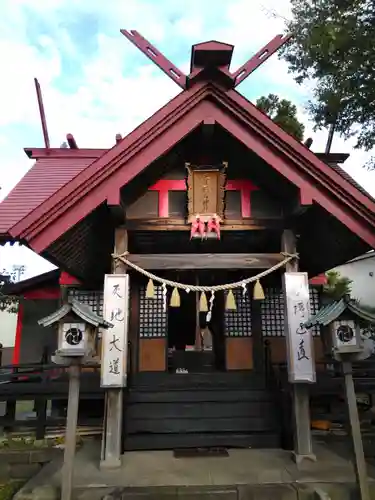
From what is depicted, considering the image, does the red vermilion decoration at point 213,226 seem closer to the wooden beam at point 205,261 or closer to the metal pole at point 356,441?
the wooden beam at point 205,261

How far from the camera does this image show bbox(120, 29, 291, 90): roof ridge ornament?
6090 mm

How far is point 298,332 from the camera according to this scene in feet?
21.2

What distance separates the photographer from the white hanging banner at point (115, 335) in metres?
6.25

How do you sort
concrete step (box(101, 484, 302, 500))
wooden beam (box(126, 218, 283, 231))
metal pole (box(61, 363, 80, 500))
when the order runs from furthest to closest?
1. wooden beam (box(126, 218, 283, 231))
2. concrete step (box(101, 484, 302, 500))
3. metal pole (box(61, 363, 80, 500))

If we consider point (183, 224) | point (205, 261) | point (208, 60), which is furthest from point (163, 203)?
point (208, 60)

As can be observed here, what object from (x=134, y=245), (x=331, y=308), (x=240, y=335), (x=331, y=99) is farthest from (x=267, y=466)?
(x=331, y=99)

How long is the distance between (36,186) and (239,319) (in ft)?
19.2

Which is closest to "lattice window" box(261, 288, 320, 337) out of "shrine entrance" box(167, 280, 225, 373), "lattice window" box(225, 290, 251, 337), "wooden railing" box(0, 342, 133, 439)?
"lattice window" box(225, 290, 251, 337)

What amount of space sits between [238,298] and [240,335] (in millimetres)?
922

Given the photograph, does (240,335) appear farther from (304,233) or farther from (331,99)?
(331,99)

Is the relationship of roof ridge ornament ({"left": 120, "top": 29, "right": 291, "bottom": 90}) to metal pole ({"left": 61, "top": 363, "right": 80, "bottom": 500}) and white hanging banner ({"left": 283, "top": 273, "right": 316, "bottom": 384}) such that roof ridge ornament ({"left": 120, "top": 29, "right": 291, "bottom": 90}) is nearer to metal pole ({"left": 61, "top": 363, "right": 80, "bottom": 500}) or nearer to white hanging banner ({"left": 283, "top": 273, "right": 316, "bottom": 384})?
white hanging banner ({"left": 283, "top": 273, "right": 316, "bottom": 384})

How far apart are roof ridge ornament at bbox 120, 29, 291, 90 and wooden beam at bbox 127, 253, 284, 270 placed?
298cm

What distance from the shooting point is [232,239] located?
7691 millimetres

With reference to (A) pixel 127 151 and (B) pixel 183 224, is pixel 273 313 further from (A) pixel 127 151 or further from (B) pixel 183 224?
(A) pixel 127 151
